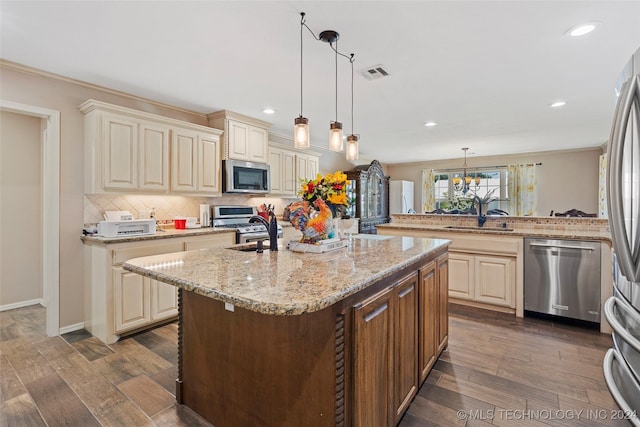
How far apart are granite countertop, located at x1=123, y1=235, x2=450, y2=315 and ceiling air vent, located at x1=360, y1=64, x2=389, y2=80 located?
5.29ft

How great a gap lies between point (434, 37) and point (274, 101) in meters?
1.94

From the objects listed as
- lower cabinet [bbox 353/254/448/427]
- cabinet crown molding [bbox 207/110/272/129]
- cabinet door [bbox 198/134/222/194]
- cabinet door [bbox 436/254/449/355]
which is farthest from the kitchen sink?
cabinet door [bbox 198/134/222/194]

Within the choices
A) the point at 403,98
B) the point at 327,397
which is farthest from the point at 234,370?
the point at 403,98

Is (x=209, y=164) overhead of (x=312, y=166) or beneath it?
beneath

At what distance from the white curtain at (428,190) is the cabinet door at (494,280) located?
17.6 ft

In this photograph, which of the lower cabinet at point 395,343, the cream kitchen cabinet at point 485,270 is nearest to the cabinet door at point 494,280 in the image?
the cream kitchen cabinet at point 485,270

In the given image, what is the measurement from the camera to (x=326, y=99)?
11.8ft

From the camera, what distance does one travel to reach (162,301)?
3.17 m

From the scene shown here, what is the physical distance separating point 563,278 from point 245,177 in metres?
3.83

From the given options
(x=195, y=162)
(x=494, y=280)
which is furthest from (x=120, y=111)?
(x=494, y=280)

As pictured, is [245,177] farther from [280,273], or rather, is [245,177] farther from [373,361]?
[373,361]

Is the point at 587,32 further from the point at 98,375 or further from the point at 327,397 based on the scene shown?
the point at 98,375

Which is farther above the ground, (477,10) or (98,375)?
(477,10)

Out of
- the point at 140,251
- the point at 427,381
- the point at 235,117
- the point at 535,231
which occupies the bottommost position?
the point at 427,381
